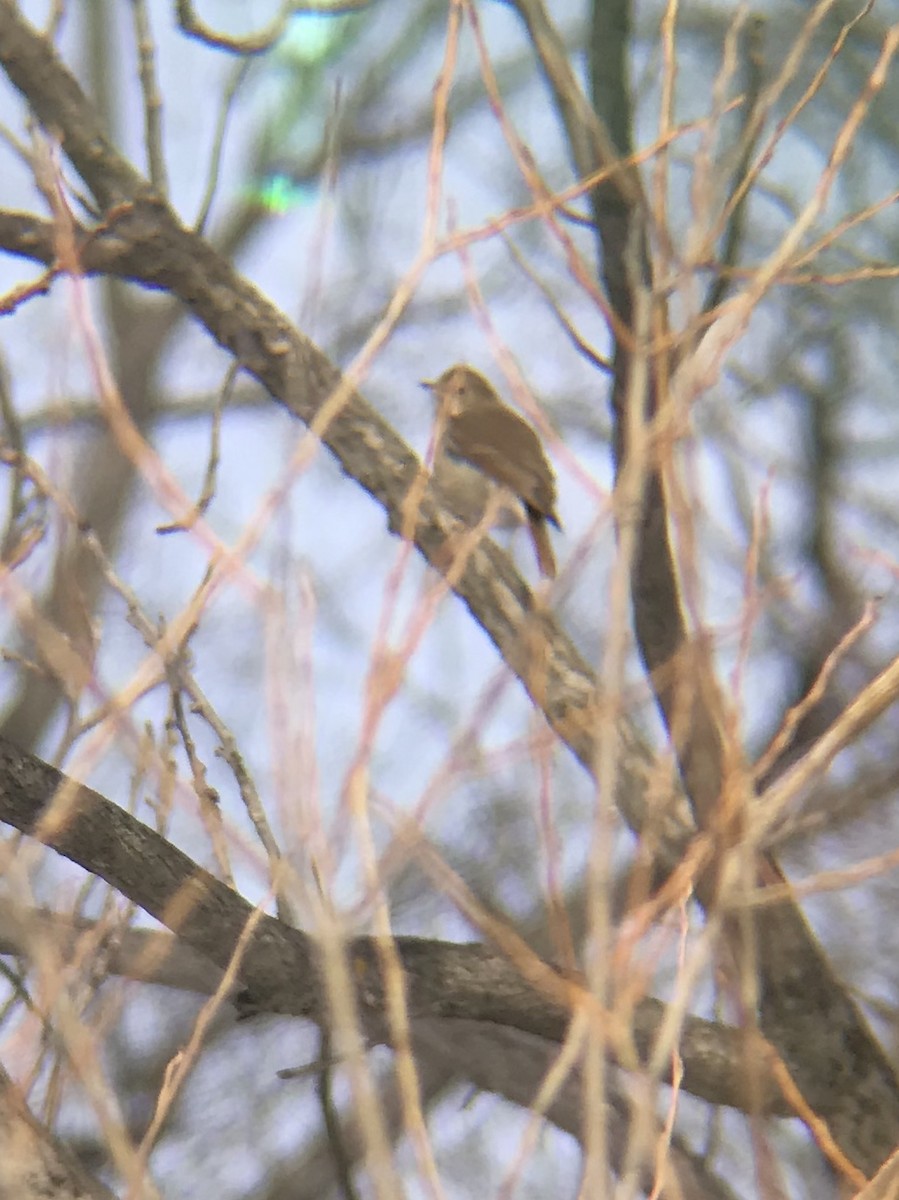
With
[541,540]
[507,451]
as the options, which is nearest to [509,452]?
[507,451]

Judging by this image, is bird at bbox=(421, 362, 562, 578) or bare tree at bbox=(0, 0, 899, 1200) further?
bird at bbox=(421, 362, 562, 578)

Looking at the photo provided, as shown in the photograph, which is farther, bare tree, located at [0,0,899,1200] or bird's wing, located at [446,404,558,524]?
bird's wing, located at [446,404,558,524]

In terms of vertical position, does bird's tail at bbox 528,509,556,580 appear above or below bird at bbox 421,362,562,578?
below

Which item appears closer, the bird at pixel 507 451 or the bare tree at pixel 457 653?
the bare tree at pixel 457 653

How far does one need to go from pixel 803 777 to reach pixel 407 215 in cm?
277

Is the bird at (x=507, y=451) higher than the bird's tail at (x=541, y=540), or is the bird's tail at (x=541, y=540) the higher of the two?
the bird at (x=507, y=451)

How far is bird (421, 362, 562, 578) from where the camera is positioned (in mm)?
2484

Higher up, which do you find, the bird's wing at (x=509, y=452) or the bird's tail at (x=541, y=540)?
the bird's wing at (x=509, y=452)

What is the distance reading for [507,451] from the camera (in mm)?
2502

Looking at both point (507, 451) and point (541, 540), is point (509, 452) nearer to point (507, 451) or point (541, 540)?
point (507, 451)

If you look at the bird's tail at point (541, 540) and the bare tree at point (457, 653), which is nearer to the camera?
the bare tree at point (457, 653)

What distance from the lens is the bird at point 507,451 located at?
248 cm

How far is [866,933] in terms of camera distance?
2568 millimetres

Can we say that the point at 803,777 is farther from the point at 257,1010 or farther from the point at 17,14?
the point at 17,14
